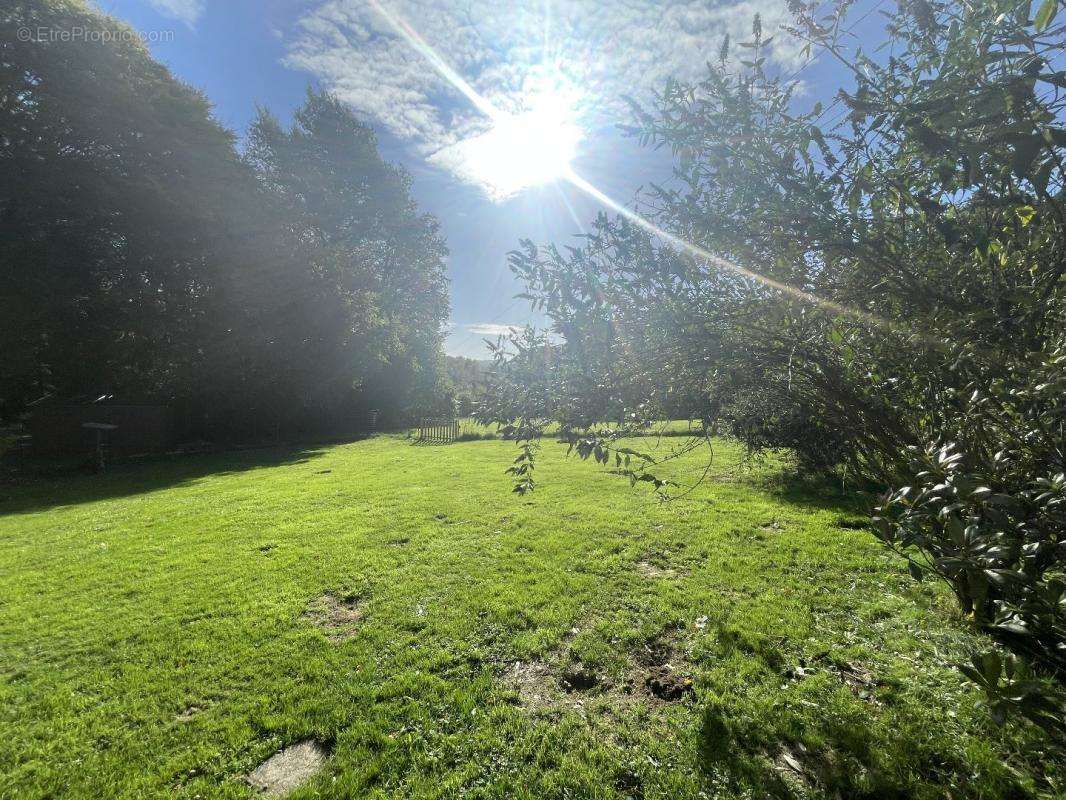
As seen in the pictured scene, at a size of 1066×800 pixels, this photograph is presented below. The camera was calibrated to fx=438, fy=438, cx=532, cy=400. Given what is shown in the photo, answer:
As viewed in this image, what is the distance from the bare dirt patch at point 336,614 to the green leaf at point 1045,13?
5649 mm

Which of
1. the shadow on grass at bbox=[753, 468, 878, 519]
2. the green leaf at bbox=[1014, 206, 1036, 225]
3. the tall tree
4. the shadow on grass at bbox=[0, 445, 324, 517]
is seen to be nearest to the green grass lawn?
the shadow on grass at bbox=[753, 468, 878, 519]

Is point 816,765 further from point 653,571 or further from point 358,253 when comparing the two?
point 358,253

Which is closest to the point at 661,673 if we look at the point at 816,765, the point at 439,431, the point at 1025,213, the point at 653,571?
the point at 816,765

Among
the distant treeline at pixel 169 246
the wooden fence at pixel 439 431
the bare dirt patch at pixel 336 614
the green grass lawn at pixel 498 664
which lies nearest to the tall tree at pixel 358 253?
the distant treeline at pixel 169 246

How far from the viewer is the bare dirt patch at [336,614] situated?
450cm

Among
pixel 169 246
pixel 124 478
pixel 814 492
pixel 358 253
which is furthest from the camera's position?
pixel 358 253

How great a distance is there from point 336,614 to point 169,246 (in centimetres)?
2047

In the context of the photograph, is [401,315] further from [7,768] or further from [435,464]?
[7,768]

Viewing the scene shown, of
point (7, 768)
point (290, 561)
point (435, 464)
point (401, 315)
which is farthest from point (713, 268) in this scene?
point (401, 315)

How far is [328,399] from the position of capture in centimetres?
2770

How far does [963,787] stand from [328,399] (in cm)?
2960

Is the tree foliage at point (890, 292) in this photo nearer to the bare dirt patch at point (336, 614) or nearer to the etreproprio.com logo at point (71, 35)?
the bare dirt patch at point (336, 614)

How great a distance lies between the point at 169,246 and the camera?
18.2 metres

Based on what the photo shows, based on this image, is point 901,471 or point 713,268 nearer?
point 901,471
